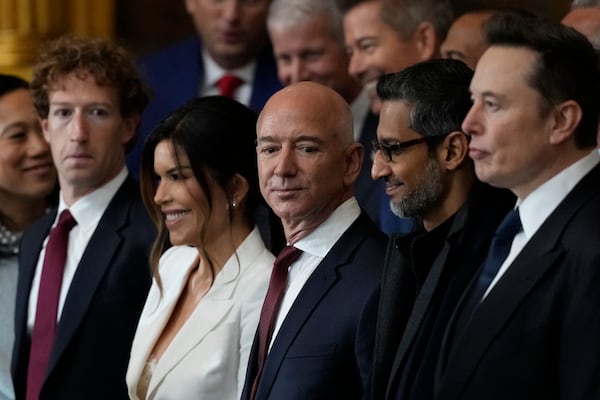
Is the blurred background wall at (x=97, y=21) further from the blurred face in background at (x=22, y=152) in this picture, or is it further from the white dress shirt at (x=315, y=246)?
the white dress shirt at (x=315, y=246)

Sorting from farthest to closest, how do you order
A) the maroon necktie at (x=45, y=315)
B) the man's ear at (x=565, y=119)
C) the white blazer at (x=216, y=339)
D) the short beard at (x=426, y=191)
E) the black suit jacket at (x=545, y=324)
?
the maroon necktie at (x=45, y=315)
the white blazer at (x=216, y=339)
the short beard at (x=426, y=191)
the man's ear at (x=565, y=119)
the black suit jacket at (x=545, y=324)

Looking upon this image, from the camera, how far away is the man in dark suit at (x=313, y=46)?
583 centimetres

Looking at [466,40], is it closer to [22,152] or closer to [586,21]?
[586,21]

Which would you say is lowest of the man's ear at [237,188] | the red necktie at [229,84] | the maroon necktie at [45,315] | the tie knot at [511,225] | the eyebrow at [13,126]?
the maroon necktie at [45,315]

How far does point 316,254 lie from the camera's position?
13.8 feet

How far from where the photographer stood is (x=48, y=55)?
17.4ft

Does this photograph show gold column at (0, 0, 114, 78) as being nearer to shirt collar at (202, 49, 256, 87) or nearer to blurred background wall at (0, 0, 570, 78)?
blurred background wall at (0, 0, 570, 78)

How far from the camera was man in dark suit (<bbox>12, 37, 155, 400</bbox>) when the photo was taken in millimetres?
4980

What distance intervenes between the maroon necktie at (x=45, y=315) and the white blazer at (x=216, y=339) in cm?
57

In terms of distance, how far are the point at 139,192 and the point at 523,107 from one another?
194 cm

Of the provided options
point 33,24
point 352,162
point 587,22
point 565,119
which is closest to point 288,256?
point 352,162

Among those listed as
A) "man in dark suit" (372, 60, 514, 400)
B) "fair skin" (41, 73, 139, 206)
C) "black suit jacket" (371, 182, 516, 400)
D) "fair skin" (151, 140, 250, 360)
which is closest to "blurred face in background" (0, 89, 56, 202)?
"fair skin" (41, 73, 139, 206)

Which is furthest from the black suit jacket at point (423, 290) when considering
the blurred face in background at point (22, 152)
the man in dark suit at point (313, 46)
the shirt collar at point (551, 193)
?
the blurred face in background at point (22, 152)

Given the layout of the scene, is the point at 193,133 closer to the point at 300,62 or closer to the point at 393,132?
the point at 393,132
